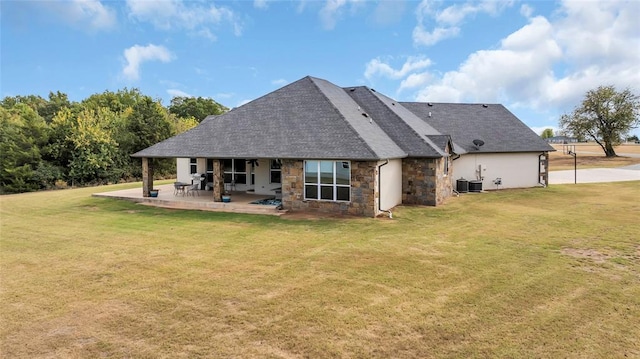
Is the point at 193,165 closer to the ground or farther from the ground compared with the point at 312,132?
closer to the ground

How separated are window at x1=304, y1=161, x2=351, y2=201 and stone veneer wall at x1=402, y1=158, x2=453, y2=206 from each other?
4230 millimetres

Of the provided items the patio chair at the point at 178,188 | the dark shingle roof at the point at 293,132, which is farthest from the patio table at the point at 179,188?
the dark shingle roof at the point at 293,132

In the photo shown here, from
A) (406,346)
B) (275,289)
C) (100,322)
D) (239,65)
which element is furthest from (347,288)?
(239,65)

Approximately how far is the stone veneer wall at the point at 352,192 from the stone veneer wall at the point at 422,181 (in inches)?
152

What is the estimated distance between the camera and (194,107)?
63.0 meters

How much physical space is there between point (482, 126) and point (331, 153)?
1597cm

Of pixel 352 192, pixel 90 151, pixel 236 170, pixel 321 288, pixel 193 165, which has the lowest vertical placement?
pixel 321 288

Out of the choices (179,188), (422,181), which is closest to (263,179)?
(179,188)

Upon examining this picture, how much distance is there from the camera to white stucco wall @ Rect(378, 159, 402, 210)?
48.7 ft

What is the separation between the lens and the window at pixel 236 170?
19.9 metres

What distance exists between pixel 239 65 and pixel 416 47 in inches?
600

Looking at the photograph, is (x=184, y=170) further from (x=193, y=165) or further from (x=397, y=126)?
(x=397, y=126)

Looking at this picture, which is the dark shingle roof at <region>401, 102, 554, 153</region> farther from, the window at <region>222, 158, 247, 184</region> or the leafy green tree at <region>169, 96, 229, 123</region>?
the leafy green tree at <region>169, 96, 229, 123</region>

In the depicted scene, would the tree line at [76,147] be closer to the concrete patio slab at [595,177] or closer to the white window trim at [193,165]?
the white window trim at [193,165]
